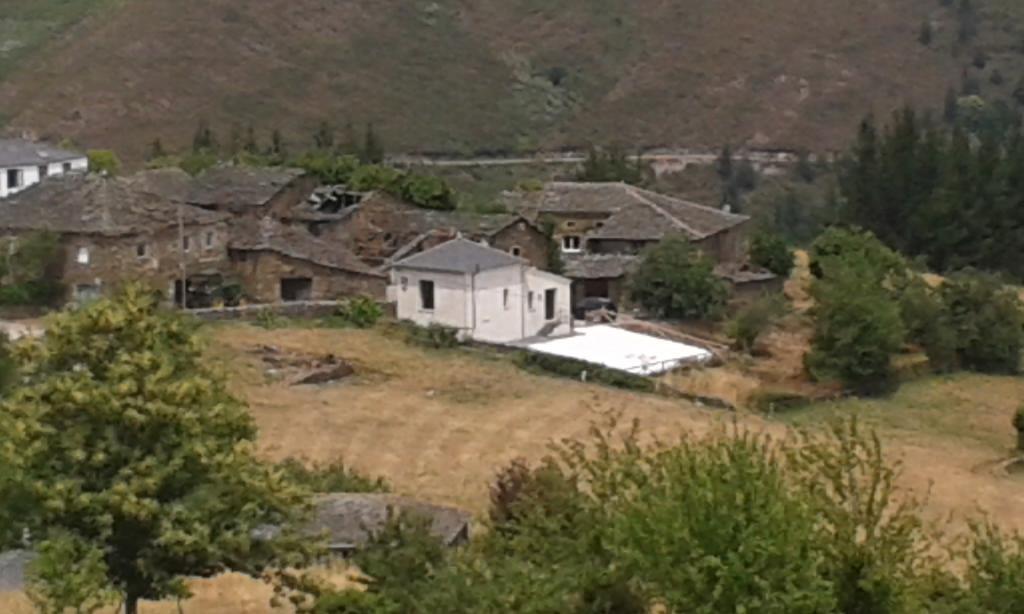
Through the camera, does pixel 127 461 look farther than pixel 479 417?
No

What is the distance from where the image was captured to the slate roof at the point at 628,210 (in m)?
47.9

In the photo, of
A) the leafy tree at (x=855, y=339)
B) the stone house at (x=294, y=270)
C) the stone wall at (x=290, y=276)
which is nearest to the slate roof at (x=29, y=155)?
the stone house at (x=294, y=270)

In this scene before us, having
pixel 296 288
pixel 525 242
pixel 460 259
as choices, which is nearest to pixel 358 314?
pixel 460 259

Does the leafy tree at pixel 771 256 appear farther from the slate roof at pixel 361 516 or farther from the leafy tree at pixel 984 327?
the slate roof at pixel 361 516

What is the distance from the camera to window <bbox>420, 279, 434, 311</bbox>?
1586 inches

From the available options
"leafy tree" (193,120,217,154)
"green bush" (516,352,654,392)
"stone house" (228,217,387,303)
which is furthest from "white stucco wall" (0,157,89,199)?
"green bush" (516,352,654,392)

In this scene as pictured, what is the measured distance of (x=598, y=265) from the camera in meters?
45.9

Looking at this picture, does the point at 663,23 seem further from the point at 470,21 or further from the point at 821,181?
the point at 821,181

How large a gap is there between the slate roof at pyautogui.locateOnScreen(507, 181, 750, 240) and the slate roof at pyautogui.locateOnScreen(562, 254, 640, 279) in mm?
1251

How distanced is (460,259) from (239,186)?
346 inches

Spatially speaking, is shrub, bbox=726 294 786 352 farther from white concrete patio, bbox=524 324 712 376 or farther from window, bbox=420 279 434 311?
window, bbox=420 279 434 311

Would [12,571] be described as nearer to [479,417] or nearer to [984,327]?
[479,417]

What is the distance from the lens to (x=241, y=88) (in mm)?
90500

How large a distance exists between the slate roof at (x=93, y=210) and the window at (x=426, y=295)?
6134mm
